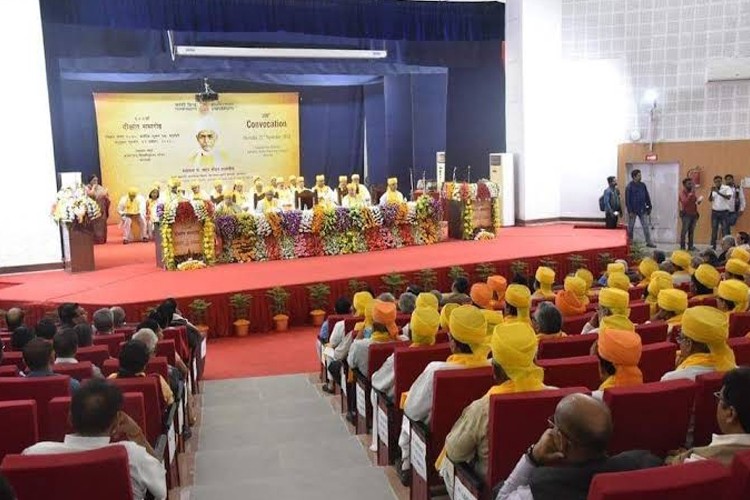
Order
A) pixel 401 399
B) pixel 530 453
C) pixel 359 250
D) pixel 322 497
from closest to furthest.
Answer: pixel 530 453 < pixel 322 497 < pixel 401 399 < pixel 359 250

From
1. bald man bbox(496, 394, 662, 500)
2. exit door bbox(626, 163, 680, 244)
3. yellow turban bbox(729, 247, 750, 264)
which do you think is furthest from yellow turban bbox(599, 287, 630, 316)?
exit door bbox(626, 163, 680, 244)

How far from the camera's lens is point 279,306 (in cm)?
847

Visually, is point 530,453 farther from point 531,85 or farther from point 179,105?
point 179,105

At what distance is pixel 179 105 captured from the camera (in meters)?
16.0

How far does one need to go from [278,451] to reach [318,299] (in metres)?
4.41

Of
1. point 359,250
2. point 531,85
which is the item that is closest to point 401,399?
point 359,250

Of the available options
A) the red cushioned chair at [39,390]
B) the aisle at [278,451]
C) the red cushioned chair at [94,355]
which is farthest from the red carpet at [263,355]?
the red cushioned chair at [39,390]

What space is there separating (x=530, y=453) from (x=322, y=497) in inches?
65.0

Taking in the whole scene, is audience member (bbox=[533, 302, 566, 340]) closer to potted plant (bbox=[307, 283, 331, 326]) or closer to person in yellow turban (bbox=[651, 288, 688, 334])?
person in yellow turban (bbox=[651, 288, 688, 334])

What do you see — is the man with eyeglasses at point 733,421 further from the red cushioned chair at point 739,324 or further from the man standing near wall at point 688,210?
the man standing near wall at point 688,210

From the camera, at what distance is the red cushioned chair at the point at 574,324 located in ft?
16.9

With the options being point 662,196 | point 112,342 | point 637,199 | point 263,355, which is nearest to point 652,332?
point 112,342

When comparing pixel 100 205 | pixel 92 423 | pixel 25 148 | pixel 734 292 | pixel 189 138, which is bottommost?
pixel 734 292

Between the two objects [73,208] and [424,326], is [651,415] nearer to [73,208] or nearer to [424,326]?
[424,326]
